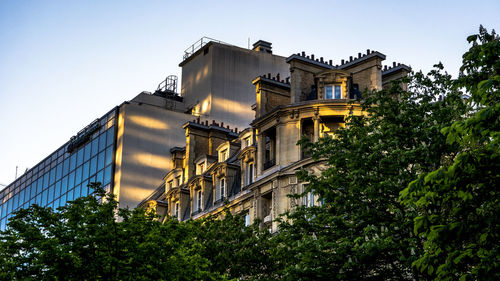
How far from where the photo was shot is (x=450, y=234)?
18047mm

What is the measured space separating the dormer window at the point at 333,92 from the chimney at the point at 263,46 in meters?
32.0

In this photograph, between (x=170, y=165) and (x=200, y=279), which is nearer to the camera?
(x=200, y=279)

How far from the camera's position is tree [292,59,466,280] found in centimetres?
2977

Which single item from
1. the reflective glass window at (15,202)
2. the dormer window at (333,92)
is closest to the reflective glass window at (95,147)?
the reflective glass window at (15,202)

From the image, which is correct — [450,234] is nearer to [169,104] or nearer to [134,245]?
[134,245]

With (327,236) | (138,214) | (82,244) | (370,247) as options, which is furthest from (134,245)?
(370,247)

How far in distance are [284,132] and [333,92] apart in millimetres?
4085

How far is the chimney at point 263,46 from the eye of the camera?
272ft

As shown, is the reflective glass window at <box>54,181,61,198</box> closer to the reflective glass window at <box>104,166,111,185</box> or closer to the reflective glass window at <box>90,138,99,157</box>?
→ the reflective glass window at <box>90,138,99,157</box>

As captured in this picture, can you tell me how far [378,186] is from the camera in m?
30.5

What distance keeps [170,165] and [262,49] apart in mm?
15640

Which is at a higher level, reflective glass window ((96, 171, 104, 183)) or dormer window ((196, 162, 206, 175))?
reflective glass window ((96, 171, 104, 183))

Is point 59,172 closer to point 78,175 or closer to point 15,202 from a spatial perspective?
point 78,175

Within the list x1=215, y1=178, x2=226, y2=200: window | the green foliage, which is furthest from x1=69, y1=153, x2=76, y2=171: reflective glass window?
the green foliage
